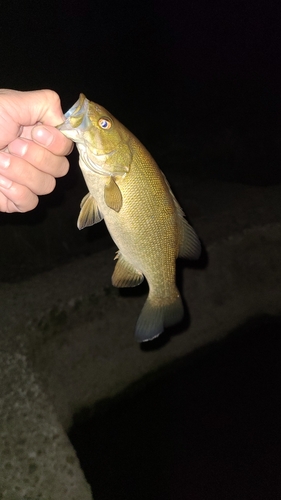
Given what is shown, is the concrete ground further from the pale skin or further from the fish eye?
the fish eye

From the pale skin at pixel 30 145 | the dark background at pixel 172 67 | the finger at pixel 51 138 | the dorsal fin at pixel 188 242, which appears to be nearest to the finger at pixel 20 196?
the pale skin at pixel 30 145

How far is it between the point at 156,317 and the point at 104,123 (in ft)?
2.94

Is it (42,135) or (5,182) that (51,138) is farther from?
(5,182)

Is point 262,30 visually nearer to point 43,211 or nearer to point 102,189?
→ point 43,211

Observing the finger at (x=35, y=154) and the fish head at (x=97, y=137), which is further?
the finger at (x=35, y=154)

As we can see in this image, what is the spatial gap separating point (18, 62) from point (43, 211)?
11.3ft

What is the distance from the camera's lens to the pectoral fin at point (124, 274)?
1779 millimetres

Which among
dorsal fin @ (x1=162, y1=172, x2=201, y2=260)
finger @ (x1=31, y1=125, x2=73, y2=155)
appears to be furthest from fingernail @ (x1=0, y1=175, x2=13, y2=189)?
dorsal fin @ (x1=162, y1=172, x2=201, y2=260)

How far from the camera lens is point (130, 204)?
1.62 meters

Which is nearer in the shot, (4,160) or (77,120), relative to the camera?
(77,120)

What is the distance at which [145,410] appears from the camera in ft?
14.2

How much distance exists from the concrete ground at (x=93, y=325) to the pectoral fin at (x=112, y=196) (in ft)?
8.09

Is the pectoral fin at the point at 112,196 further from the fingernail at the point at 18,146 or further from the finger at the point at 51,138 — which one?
the fingernail at the point at 18,146

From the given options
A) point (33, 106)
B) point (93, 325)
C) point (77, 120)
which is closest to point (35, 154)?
point (33, 106)
